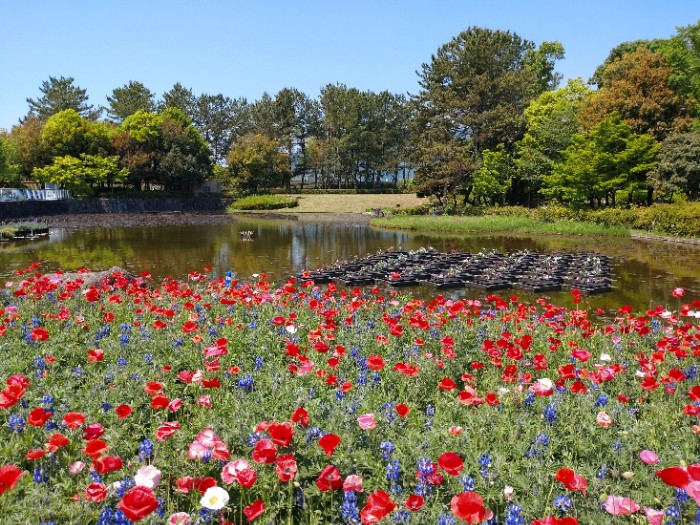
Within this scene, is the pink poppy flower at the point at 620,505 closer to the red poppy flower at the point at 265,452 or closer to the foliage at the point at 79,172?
the red poppy flower at the point at 265,452

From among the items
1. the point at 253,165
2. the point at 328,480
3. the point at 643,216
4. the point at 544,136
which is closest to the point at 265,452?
the point at 328,480

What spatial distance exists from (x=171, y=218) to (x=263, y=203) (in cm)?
1082

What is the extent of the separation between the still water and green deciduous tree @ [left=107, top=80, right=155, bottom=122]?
1473 inches

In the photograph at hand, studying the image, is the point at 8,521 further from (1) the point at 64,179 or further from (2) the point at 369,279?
(1) the point at 64,179

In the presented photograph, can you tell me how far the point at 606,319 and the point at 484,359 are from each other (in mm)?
5580

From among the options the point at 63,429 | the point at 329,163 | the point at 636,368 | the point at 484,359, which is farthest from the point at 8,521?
the point at 329,163

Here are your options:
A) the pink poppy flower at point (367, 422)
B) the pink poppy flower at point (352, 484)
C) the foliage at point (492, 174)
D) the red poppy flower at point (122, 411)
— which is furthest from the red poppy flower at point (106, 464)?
the foliage at point (492, 174)

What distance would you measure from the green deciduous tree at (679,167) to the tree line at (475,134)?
0.26 feet

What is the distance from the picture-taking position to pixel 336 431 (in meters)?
3.60

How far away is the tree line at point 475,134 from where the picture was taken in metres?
33.8

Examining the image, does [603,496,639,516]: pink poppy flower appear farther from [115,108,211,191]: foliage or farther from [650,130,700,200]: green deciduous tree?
[115,108,211,191]: foliage

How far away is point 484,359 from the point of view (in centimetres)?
601

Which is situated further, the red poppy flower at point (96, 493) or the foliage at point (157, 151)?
the foliage at point (157, 151)

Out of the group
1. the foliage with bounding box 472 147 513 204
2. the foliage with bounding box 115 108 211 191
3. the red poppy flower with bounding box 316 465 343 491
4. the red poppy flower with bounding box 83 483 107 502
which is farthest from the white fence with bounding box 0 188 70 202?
the red poppy flower with bounding box 316 465 343 491
